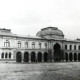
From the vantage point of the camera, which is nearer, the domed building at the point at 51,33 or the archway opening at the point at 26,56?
the archway opening at the point at 26,56

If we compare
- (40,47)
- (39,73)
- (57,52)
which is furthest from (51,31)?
(39,73)

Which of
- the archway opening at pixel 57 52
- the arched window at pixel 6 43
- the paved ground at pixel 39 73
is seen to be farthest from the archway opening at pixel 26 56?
the paved ground at pixel 39 73

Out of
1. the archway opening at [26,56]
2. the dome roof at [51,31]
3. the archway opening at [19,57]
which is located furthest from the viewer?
the dome roof at [51,31]

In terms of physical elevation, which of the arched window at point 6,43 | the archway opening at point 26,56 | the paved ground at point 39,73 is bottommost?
the archway opening at point 26,56

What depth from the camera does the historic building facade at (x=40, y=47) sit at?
4919 cm

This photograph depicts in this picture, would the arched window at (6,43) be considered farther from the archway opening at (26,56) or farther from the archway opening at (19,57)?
the archway opening at (26,56)

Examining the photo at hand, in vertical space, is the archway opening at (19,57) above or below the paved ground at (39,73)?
below

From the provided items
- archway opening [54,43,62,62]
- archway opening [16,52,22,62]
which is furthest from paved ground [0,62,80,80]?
archway opening [54,43,62,62]

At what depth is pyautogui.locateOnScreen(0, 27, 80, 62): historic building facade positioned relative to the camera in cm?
4919

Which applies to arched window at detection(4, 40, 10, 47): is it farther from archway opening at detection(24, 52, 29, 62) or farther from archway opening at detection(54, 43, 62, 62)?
archway opening at detection(54, 43, 62, 62)

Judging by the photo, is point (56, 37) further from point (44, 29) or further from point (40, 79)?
point (40, 79)

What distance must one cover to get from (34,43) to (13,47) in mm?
7520

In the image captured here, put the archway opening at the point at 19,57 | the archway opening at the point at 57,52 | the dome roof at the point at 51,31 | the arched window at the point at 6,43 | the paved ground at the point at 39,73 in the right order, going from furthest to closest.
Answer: the archway opening at the point at 57,52 → the dome roof at the point at 51,31 → the archway opening at the point at 19,57 → the arched window at the point at 6,43 → the paved ground at the point at 39,73

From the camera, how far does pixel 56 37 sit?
194 feet
